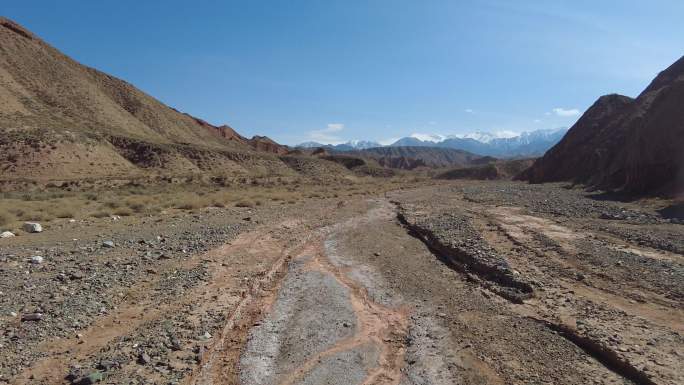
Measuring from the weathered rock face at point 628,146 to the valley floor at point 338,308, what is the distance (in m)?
17.1

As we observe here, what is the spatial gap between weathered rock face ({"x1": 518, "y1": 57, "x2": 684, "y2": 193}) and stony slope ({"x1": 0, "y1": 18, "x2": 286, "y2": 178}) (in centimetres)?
4719

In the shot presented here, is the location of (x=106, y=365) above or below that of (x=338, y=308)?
A: above

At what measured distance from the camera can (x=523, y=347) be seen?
7.66m

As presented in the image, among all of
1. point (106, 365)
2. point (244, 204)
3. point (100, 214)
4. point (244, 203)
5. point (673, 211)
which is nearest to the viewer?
point (106, 365)

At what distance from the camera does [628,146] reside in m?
40.3

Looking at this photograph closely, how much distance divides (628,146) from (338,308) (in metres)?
41.6

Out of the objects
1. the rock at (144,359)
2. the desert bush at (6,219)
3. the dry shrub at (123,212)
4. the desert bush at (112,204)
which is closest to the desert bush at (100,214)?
the dry shrub at (123,212)

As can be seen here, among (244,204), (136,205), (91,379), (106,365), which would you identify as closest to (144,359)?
(106,365)

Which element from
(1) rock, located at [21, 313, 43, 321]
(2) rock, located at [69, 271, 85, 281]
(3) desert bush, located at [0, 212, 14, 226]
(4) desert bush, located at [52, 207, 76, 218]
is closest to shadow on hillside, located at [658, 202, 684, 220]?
(2) rock, located at [69, 271, 85, 281]

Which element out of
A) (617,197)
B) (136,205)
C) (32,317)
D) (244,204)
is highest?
(136,205)

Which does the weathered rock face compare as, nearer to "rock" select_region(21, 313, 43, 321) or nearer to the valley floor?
the valley floor

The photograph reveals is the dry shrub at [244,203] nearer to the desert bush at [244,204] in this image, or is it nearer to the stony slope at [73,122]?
the desert bush at [244,204]

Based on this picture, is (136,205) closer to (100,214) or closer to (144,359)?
(100,214)

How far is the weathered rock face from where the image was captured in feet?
99.4
